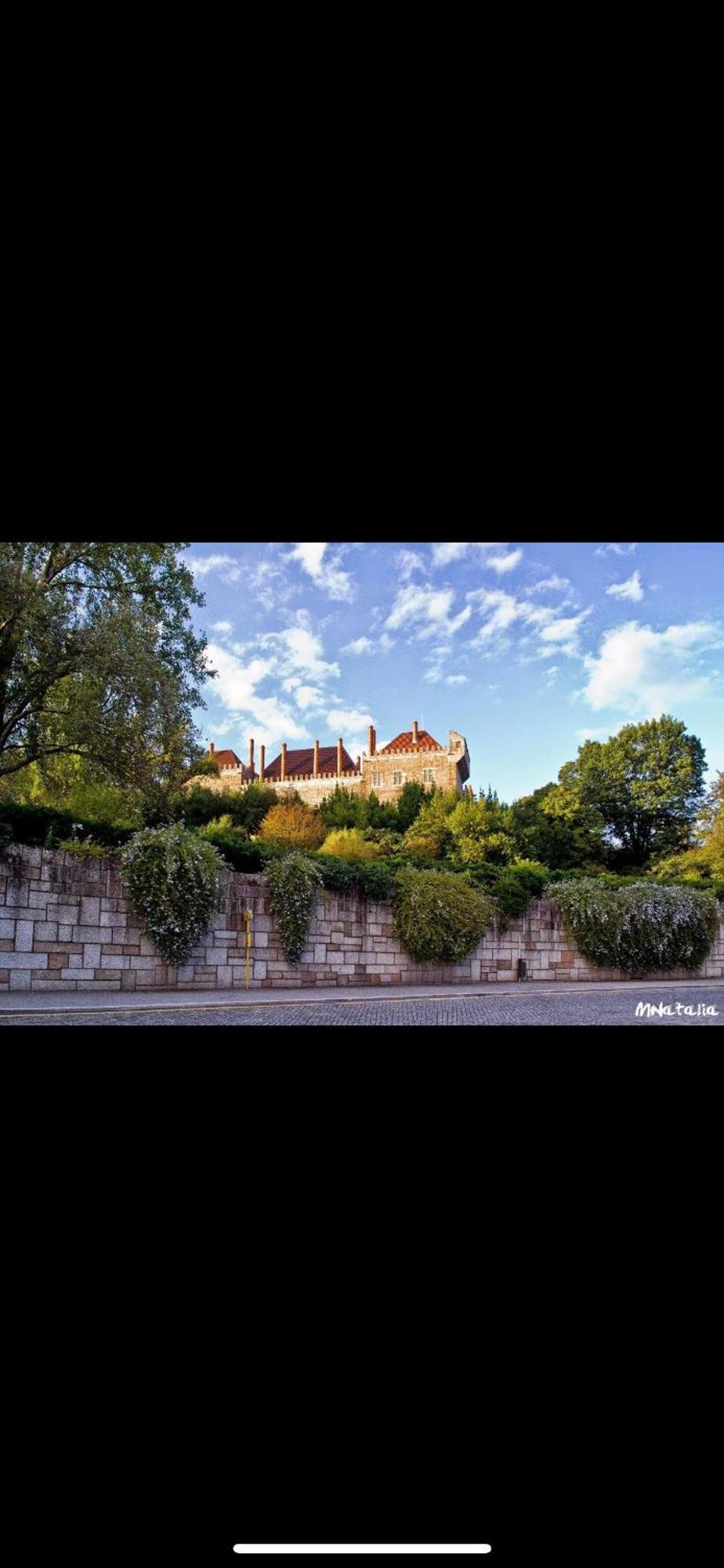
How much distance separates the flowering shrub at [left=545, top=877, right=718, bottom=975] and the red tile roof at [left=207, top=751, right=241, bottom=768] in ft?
11.9

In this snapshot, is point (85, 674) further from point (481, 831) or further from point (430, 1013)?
point (481, 831)

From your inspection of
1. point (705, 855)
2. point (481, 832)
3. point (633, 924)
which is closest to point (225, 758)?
point (481, 832)

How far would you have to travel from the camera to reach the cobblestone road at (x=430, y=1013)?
4117 millimetres

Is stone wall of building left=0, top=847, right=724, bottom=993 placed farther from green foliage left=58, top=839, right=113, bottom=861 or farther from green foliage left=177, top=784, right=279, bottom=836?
green foliage left=177, top=784, right=279, bottom=836

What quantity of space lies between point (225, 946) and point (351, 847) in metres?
2.39

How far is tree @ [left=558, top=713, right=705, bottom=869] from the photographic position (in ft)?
30.9
